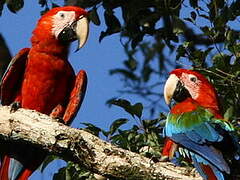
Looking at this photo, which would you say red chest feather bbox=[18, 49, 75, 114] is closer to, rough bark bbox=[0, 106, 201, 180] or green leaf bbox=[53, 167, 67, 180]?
green leaf bbox=[53, 167, 67, 180]

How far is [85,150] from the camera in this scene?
138 inches

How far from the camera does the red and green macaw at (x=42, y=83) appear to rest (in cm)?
433

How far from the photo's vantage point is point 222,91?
4.34 metres

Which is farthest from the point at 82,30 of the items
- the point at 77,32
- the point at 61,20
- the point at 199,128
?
the point at 199,128

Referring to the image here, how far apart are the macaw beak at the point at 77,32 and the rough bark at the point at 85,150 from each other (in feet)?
3.88

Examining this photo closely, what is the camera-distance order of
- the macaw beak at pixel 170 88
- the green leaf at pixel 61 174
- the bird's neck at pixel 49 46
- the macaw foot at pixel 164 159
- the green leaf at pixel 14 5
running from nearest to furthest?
the macaw foot at pixel 164 159 < the green leaf at pixel 61 174 < the macaw beak at pixel 170 88 < the bird's neck at pixel 49 46 < the green leaf at pixel 14 5

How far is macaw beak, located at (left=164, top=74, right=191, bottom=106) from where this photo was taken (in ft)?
14.5

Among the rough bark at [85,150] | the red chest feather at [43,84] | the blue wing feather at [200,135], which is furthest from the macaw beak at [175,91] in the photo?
the rough bark at [85,150]

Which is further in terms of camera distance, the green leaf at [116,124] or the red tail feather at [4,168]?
the red tail feather at [4,168]

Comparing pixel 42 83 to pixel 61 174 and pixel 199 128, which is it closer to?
pixel 61 174

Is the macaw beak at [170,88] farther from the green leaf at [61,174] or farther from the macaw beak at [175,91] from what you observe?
the green leaf at [61,174]

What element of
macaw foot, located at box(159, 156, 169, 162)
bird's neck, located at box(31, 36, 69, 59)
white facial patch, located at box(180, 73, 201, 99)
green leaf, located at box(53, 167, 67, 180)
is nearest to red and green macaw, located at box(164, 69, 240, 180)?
white facial patch, located at box(180, 73, 201, 99)

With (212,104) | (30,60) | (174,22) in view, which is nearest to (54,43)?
(30,60)

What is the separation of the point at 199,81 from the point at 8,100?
1.11 metres
